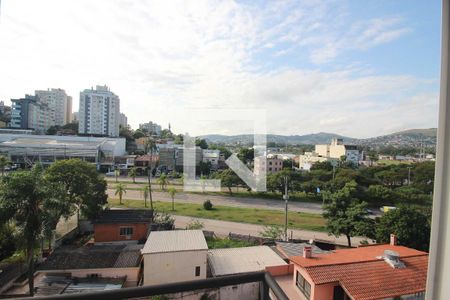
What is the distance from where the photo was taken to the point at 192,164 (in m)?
9.25

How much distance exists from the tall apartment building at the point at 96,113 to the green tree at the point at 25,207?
16927 mm

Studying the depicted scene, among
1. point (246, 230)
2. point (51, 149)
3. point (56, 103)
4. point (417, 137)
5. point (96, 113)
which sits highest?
point (56, 103)

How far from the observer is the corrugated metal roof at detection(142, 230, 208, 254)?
409 centimetres

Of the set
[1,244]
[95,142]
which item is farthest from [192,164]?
[95,142]

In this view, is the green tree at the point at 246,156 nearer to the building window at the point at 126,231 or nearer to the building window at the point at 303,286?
the building window at the point at 126,231

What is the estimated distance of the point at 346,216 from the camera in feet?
20.1

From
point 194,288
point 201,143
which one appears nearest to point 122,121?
point 201,143

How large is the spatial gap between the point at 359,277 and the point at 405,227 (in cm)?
299

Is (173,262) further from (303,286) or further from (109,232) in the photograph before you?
(109,232)

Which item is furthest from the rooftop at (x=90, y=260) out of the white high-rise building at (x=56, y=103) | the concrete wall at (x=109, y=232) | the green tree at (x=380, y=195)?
the white high-rise building at (x=56, y=103)

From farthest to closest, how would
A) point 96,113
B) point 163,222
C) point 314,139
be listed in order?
point 314,139, point 96,113, point 163,222

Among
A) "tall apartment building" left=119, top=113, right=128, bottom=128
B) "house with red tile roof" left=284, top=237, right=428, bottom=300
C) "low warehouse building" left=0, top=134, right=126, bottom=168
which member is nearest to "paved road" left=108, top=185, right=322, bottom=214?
"low warehouse building" left=0, top=134, right=126, bottom=168

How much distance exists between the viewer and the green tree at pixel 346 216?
5865 millimetres

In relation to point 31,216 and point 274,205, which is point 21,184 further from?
point 274,205
